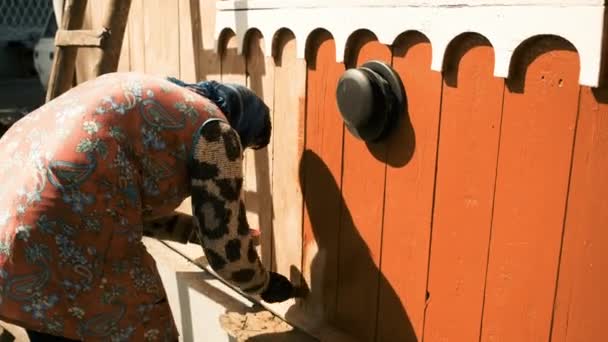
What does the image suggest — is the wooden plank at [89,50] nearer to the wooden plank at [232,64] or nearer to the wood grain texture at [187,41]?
the wood grain texture at [187,41]

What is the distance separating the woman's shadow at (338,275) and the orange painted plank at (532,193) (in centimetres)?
37

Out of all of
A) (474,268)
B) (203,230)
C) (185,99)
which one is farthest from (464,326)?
(185,99)

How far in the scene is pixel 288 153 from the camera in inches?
81.8

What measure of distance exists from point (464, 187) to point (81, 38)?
5.96ft

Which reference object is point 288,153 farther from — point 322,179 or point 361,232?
point 361,232

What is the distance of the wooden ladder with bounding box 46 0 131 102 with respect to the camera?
2.59 m

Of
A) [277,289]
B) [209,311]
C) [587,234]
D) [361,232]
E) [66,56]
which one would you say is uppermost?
[66,56]

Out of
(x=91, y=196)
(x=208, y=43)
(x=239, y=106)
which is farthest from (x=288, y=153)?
(x=91, y=196)

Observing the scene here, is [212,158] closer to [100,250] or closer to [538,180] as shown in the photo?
[100,250]

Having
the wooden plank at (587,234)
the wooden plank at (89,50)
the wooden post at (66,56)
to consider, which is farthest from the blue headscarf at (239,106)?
the wooden plank at (89,50)

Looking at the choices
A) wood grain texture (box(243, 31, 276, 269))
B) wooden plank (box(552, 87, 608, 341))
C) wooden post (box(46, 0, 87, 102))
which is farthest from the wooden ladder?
wooden plank (box(552, 87, 608, 341))

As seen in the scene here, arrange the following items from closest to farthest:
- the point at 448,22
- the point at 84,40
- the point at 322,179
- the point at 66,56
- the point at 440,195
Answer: the point at 448,22, the point at 440,195, the point at 322,179, the point at 84,40, the point at 66,56

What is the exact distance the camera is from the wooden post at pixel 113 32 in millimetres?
2570

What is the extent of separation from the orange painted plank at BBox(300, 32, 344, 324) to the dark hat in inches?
5.7
